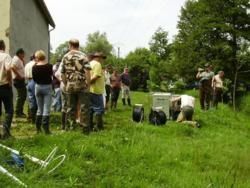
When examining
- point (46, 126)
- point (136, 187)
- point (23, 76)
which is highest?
point (23, 76)

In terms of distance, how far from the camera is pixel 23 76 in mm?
14812

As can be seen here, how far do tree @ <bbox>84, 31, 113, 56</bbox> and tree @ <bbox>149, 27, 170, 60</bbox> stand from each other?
1595 cm

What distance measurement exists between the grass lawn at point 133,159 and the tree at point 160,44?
59590mm

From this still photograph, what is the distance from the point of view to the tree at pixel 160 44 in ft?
241

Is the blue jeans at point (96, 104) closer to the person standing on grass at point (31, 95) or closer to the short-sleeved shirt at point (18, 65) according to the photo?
the person standing on grass at point (31, 95)

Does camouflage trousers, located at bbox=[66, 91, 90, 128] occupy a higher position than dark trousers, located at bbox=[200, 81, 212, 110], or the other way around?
dark trousers, located at bbox=[200, 81, 212, 110]

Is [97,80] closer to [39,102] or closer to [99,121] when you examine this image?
[99,121]

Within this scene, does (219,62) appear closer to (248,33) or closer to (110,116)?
(248,33)

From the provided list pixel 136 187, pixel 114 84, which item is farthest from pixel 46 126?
pixel 114 84

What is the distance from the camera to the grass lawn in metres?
7.95

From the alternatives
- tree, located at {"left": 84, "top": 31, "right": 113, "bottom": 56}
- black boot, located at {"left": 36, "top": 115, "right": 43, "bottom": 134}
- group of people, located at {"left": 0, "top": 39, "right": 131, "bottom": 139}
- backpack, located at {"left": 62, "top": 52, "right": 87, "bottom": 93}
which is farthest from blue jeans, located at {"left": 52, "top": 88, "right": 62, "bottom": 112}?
tree, located at {"left": 84, "top": 31, "right": 113, "bottom": 56}

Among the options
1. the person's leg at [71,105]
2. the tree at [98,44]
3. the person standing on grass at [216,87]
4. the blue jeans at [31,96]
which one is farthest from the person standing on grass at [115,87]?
the tree at [98,44]

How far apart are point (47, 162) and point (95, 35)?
91.7 meters

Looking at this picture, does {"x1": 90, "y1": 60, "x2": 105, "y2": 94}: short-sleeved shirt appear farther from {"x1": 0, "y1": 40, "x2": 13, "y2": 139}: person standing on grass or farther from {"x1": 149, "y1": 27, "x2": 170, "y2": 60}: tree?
{"x1": 149, "y1": 27, "x2": 170, "y2": 60}: tree
